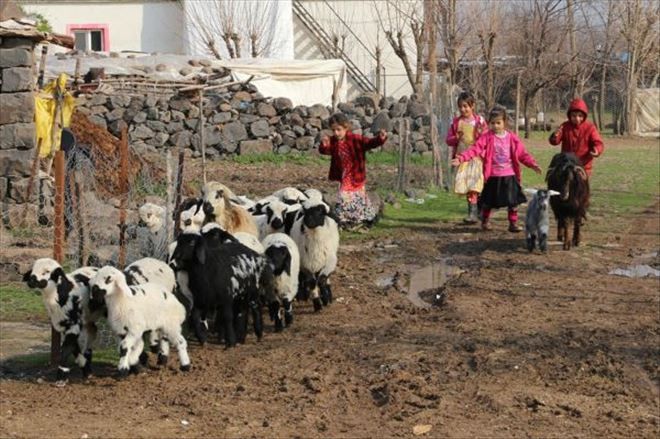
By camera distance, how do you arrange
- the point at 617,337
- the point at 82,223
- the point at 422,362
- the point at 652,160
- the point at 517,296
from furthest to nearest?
the point at 652,160, the point at 517,296, the point at 82,223, the point at 617,337, the point at 422,362

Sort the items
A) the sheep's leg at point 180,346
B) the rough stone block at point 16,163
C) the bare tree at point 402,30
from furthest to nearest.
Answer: the bare tree at point 402,30, the rough stone block at point 16,163, the sheep's leg at point 180,346

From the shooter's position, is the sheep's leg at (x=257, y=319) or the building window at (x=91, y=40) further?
the building window at (x=91, y=40)

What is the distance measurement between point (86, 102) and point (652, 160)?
578 inches

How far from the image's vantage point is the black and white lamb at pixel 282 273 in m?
9.56

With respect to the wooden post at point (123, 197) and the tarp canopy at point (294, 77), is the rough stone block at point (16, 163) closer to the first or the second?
the wooden post at point (123, 197)

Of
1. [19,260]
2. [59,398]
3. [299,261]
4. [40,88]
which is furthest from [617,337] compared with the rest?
[40,88]

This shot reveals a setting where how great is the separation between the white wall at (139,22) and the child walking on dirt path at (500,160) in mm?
24842

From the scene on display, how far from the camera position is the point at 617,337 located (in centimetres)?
909

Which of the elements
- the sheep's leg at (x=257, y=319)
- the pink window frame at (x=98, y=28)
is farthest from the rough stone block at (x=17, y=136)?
the pink window frame at (x=98, y=28)

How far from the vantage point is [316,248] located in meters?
10.4

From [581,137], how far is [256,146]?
1247 cm

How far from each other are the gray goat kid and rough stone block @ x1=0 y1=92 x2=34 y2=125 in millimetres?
6522

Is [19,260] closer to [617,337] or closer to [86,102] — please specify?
[617,337]

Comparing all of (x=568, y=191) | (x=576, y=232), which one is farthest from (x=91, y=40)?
(x=568, y=191)
